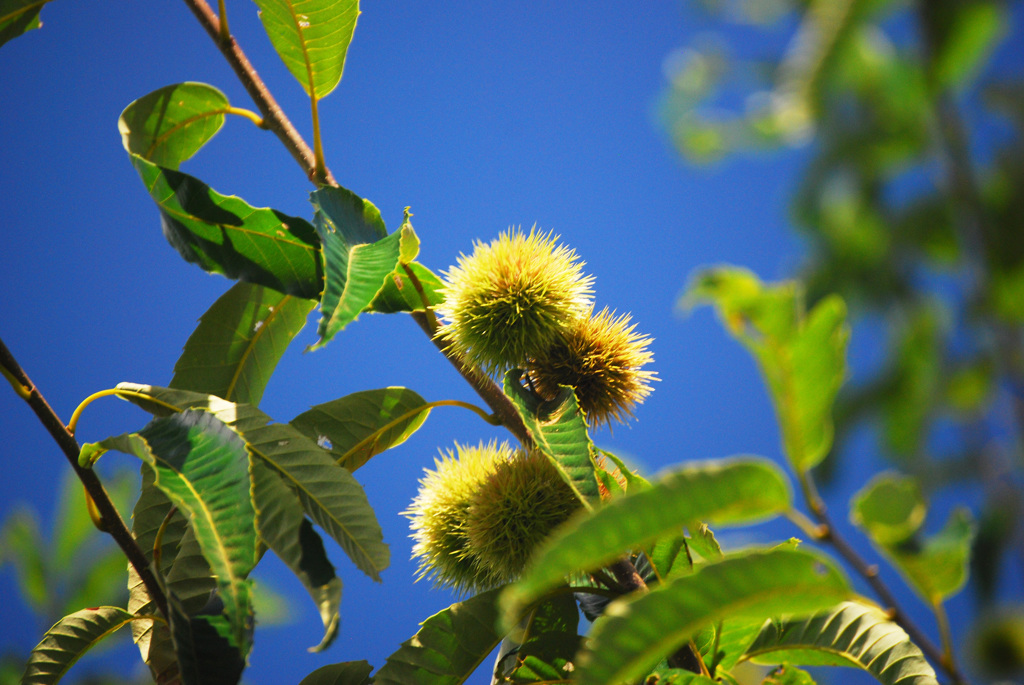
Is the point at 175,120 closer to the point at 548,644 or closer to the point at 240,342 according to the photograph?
the point at 240,342

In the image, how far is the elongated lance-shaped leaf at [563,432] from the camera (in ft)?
1.35

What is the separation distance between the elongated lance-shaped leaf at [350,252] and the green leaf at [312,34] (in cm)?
17

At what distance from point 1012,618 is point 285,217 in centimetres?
111

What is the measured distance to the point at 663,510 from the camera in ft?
0.81

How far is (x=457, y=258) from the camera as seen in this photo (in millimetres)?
680

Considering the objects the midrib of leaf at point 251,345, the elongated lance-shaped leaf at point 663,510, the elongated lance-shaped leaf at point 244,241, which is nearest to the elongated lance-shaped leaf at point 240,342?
the midrib of leaf at point 251,345

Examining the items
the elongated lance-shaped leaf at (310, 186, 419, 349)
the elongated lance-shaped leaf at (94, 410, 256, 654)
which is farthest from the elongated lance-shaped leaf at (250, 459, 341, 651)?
the elongated lance-shaped leaf at (310, 186, 419, 349)

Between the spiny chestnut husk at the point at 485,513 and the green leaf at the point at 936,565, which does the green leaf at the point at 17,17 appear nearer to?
the spiny chestnut husk at the point at 485,513

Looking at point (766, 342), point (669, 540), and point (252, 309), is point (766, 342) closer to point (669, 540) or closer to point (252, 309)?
point (669, 540)

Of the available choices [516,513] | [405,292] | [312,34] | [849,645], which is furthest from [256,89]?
[849,645]

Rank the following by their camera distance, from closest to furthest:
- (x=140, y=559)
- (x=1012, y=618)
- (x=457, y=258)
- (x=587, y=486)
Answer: (x=587, y=486) < (x=140, y=559) < (x=457, y=258) < (x=1012, y=618)

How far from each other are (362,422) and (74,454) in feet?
0.77

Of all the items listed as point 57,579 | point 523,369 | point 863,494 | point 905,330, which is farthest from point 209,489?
point 57,579

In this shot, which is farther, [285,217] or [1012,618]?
[1012,618]
